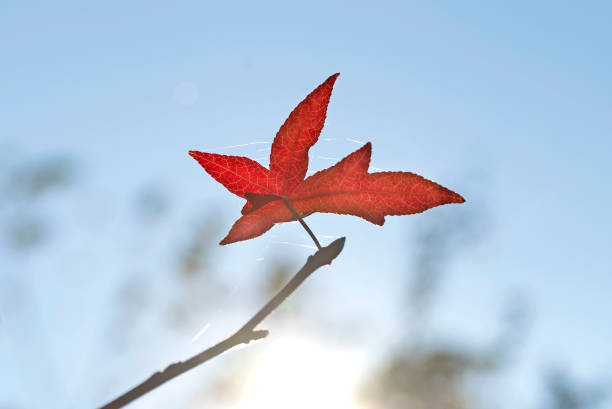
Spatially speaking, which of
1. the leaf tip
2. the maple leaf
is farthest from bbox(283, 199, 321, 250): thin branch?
the leaf tip

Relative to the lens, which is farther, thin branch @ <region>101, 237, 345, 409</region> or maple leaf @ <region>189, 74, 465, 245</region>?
maple leaf @ <region>189, 74, 465, 245</region>

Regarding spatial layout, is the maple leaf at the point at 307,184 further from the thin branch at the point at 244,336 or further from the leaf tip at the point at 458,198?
the thin branch at the point at 244,336

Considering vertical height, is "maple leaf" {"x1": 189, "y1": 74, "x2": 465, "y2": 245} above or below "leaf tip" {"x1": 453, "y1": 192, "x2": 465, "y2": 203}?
above

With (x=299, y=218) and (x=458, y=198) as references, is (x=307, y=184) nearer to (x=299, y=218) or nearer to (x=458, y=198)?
(x=299, y=218)

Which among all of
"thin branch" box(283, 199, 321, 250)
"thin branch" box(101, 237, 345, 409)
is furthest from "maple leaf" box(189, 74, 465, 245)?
"thin branch" box(101, 237, 345, 409)

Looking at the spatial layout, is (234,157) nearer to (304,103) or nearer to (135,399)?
(304,103)

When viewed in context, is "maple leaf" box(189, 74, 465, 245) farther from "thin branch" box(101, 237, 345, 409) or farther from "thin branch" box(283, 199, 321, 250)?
"thin branch" box(101, 237, 345, 409)
